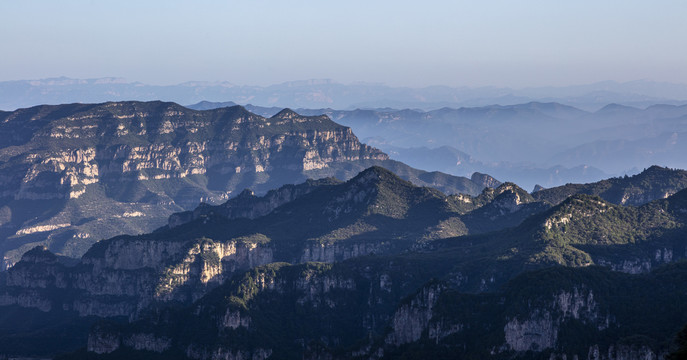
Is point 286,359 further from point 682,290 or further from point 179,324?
point 682,290

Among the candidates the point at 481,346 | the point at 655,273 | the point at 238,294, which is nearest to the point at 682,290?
the point at 655,273

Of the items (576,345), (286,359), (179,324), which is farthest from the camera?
(179,324)

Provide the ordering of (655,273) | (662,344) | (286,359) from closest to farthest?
(662,344)
(655,273)
(286,359)

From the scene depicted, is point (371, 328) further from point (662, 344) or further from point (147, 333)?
point (662, 344)

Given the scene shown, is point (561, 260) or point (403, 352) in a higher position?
point (561, 260)

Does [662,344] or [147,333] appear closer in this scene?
[662,344]

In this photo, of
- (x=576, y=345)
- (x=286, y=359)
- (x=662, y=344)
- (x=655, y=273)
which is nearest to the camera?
(x=662, y=344)

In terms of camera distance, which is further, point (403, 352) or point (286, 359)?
point (286, 359)

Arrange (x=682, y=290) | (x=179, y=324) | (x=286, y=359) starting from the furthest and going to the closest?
(x=179, y=324) < (x=286, y=359) < (x=682, y=290)

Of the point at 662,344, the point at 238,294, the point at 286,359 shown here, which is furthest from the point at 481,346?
the point at 238,294
